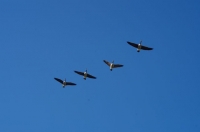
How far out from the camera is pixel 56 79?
149750 mm

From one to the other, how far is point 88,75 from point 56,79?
9.12 m

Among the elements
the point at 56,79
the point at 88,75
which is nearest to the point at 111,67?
the point at 88,75

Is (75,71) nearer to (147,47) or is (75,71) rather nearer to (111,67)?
(111,67)

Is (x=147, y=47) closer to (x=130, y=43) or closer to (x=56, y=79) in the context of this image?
(x=130, y=43)

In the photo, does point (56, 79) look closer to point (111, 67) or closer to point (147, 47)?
point (111, 67)

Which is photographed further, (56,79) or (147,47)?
(56,79)

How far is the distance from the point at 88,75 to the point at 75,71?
365 cm

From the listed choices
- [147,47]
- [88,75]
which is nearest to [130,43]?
[147,47]

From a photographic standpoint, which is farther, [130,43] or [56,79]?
[56,79]

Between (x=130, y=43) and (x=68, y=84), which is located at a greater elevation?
(x=130, y=43)

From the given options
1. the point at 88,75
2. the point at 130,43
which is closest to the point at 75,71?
the point at 88,75

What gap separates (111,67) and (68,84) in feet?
44.4

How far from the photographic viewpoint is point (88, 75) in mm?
146625

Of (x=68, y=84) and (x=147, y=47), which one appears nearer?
(x=147, y=47)
